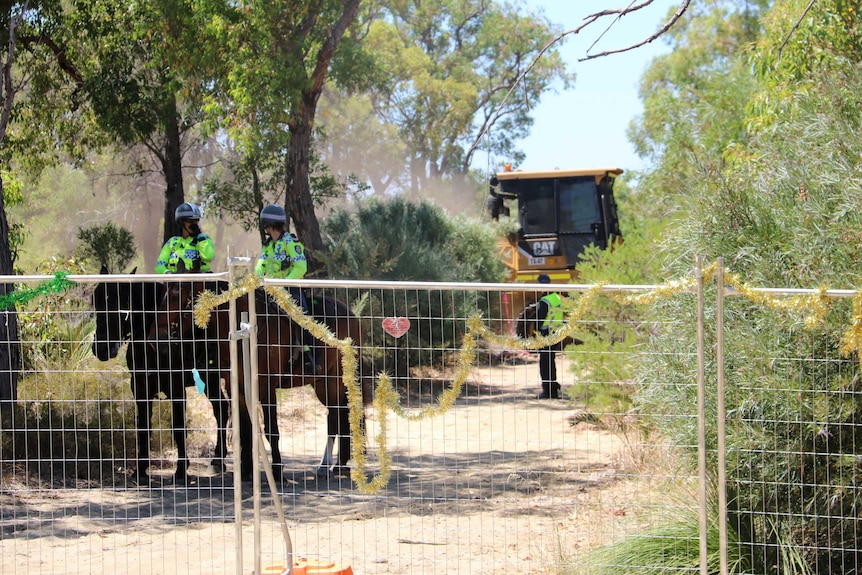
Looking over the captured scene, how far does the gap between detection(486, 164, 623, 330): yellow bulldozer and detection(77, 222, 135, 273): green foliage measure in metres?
7.42

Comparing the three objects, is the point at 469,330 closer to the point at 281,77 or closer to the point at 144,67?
the point at 281,77

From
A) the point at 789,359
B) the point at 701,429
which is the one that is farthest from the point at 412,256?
the point at 701,429

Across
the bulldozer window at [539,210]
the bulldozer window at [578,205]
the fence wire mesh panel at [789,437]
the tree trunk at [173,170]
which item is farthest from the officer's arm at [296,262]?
the bulldozer window at [578,205]

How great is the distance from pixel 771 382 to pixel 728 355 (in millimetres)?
285

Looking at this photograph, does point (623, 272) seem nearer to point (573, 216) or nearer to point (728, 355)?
point (728, 355)

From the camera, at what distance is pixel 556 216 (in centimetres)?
2008

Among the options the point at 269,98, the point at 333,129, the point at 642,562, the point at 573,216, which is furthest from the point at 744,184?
the point at 333,129

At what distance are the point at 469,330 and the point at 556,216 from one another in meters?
14.8

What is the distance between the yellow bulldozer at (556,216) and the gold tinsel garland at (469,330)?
46.5 ft

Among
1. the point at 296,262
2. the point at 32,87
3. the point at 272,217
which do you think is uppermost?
the point at 32,87

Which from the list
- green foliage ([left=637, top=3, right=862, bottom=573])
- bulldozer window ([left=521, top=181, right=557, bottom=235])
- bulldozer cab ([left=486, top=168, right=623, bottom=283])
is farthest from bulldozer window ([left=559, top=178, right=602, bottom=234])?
green foliage ([left=637, top=3, right=862, bottom=573])

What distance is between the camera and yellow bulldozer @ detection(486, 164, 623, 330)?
64.6ft

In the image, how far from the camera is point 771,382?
18.0 ft

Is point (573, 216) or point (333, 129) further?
point (333, 129)
